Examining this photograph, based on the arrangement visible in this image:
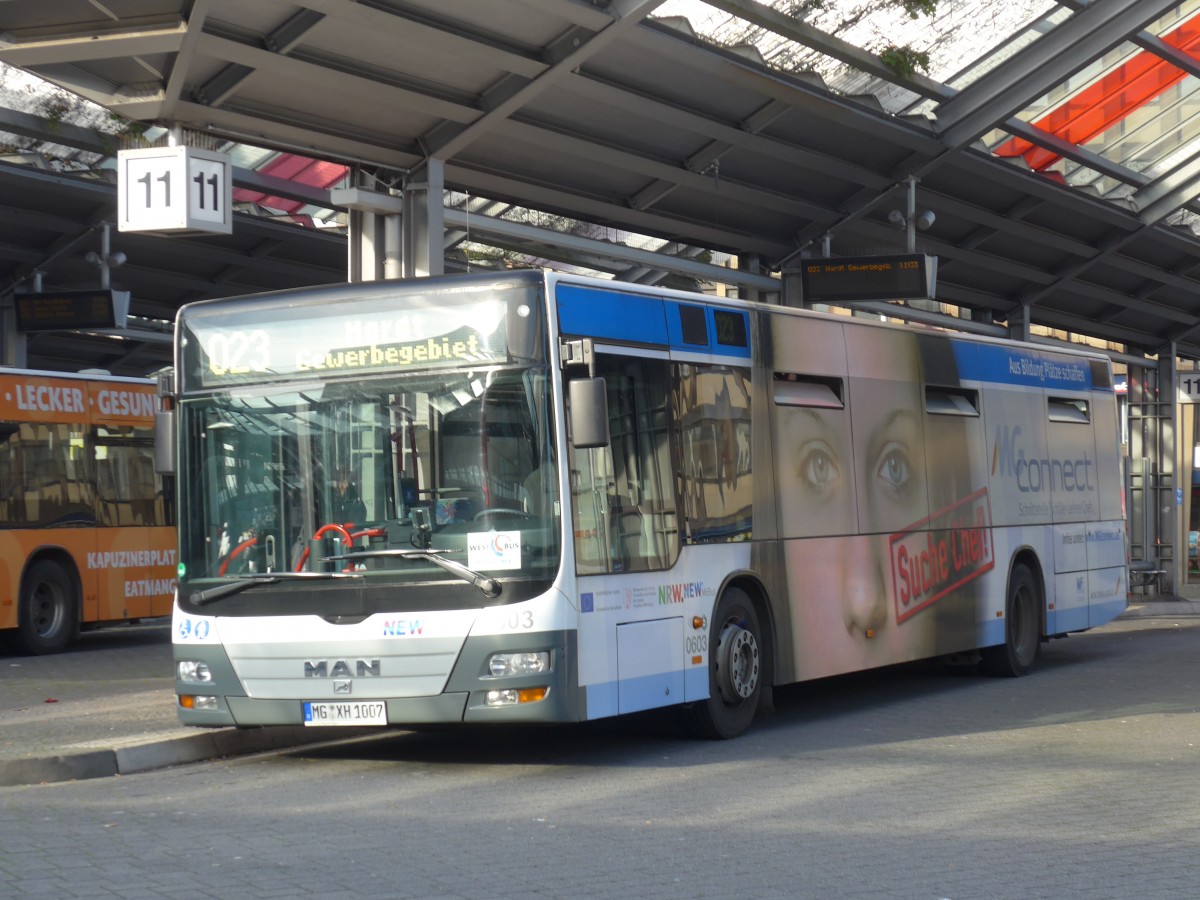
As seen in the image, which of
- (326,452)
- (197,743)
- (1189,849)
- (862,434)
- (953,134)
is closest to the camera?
(1189,849)

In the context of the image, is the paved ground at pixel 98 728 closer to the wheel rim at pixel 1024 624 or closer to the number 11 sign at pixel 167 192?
the number 11 sign at pixel 167 192

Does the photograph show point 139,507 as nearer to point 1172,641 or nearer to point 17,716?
point 17,716

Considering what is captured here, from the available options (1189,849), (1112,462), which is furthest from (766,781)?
(1112,462)

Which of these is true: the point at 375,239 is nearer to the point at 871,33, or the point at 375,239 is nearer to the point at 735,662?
the point at 871,33

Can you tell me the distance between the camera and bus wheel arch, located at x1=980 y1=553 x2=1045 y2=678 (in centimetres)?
1670

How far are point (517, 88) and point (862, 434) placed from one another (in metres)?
4.57

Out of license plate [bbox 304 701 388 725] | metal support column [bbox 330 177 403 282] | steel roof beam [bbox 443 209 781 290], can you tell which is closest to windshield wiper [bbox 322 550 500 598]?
license plate [bbox 304 701 388 725]

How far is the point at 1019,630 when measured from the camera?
17.0 meters

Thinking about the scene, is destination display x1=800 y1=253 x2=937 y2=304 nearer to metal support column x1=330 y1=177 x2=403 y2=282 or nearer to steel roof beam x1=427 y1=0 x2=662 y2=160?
steel roof beam x1=427 y1=0 x2=662 y2=160

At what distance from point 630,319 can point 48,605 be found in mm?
11488

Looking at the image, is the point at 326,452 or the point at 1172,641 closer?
the point at 326,452

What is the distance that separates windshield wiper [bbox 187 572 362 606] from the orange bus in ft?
30.8

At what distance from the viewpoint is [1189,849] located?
7766mm

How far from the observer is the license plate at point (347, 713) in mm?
10273
